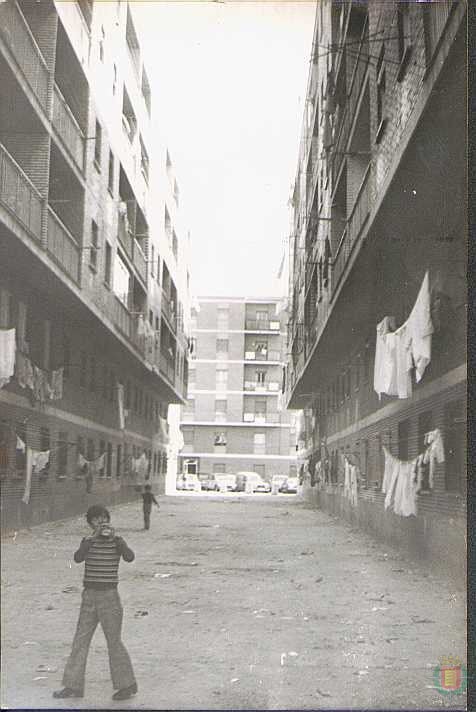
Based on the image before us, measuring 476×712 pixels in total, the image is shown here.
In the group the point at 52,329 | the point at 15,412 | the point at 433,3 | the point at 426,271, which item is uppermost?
the point at 433,3

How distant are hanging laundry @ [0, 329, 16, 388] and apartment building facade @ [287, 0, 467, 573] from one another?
5.16m

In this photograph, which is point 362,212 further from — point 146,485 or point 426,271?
point 146,485

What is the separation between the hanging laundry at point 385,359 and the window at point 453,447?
1066 millimetres

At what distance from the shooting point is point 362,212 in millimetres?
14555

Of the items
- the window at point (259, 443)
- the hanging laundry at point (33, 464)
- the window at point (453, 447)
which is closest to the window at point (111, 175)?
the hanging laundry at point (33, 464)

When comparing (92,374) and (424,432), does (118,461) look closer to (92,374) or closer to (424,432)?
(92,374)

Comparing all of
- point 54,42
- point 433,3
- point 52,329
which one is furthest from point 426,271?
point 54,42

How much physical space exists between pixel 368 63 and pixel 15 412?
8124mm

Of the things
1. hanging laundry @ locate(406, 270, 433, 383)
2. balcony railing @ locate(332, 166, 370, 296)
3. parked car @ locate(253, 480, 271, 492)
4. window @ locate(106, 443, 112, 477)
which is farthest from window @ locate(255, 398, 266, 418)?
window @ locate(106, 443, 112, 477)

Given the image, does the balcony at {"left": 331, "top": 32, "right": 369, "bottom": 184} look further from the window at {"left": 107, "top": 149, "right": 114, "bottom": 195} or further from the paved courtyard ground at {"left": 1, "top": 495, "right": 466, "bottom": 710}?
the paved courtyard ground at {"left": 1, "top": 495, "right": 466, "bottom": 710}

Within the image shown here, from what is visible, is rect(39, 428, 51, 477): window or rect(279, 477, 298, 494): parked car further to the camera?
rect(279, 477, 298, 494): parked car

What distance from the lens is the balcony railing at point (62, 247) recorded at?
10188 millimetres

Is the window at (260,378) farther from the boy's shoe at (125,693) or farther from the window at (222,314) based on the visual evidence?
the boy's shoe at (125,693)

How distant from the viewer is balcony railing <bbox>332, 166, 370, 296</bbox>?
46.7 feet
